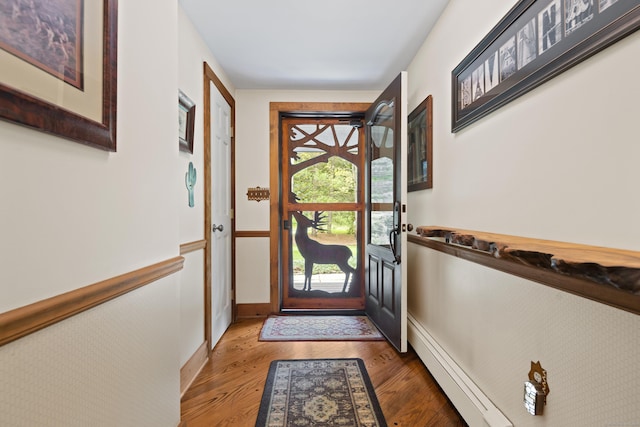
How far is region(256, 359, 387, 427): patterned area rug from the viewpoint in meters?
1.73

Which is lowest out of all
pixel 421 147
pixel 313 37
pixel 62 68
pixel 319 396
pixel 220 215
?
pixel 319 396

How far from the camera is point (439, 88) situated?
2.22 meters

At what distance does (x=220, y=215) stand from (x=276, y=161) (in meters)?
0.88

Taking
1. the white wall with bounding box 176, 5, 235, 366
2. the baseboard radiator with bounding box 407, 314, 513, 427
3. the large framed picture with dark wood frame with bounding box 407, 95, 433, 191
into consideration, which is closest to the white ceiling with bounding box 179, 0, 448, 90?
the white wall with bounding box 176, 5, 235, 366

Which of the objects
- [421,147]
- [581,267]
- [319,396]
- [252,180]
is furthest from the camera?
[252,180]

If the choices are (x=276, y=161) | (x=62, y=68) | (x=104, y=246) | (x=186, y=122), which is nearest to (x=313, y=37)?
(x=186, y=122)

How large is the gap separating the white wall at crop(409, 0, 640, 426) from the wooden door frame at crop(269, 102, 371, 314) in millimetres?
1534

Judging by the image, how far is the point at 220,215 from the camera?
292 cm

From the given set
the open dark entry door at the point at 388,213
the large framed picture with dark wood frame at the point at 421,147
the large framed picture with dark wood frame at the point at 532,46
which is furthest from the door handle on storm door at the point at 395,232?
the large framed picture with dark wood frame at the point at 532,46

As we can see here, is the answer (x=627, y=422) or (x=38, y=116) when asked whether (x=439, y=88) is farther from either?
(x=38, y=116)

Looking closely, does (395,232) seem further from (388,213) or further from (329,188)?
(329,188)

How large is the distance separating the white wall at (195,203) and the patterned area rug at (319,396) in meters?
0.59

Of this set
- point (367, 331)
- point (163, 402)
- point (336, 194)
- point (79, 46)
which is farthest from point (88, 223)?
point (336, 194)

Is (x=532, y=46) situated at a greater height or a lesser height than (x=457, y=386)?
greater
